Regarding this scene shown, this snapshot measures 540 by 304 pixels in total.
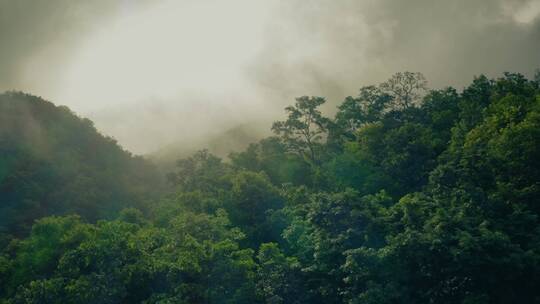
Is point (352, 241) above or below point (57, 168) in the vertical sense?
below

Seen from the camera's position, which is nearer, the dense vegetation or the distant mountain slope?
the dense vegetation

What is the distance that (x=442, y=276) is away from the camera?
26297mm

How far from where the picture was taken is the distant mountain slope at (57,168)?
55.3m

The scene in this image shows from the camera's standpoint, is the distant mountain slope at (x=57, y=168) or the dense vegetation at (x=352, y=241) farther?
the distant mountain slope at (x=57, y=168)

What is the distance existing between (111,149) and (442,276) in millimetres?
62621

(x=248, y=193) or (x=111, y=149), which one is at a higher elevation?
(x=111, y=149)

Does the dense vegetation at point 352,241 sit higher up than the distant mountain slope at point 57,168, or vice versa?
the distant mountain slope at point 57,168

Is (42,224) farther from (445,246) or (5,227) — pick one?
(445,246)

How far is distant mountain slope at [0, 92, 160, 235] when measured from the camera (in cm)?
5531

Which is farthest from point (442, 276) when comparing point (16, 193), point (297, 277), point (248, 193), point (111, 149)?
point (111, 149)

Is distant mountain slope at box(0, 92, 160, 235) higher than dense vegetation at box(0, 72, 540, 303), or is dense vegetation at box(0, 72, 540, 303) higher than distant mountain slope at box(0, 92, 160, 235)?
distant mountain slope at box(0, 92, 160, 235)

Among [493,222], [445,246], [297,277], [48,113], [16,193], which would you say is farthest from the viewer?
[48,113]

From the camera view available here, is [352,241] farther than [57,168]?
No

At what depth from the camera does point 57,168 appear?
61594 millimetres
